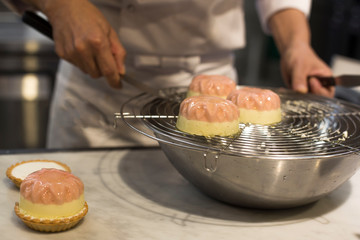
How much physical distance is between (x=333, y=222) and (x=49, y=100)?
9.84ft

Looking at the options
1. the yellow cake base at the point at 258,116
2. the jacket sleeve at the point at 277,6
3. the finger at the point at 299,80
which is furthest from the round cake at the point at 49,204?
the jacket sleeve at the point at 277,6

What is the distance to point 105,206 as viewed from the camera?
1245mm

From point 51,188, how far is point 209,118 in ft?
1.45

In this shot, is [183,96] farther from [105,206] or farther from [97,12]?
[105,206]

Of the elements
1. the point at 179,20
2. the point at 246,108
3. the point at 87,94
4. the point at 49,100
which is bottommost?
the point at 49,100

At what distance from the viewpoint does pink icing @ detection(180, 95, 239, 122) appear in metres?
1.20

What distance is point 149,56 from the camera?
1.95 metres

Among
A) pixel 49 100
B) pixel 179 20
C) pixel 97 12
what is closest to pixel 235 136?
pixel 97 12

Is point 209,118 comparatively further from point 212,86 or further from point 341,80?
point 341,80

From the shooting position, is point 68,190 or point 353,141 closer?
point 68,190

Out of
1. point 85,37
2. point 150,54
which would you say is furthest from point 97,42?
point 150,54

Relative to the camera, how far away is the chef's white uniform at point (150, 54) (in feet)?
6.25

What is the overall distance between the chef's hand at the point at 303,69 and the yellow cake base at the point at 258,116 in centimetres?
49

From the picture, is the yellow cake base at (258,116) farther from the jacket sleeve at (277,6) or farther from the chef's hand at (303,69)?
the jacket sleeve at (277,6)
